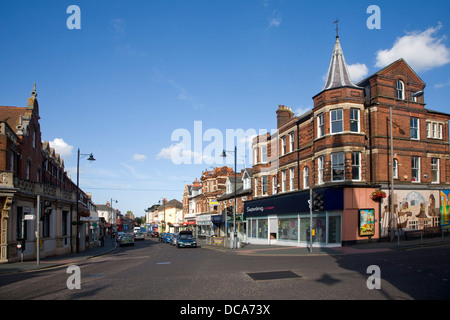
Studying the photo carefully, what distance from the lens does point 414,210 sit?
27.2 metres

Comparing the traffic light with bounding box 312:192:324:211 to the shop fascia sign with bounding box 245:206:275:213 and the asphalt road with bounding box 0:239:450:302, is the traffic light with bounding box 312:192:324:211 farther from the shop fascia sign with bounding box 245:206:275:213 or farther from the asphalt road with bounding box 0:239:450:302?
the shop fascia sign with bounding box 245:206:275:213

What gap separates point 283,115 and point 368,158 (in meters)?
11.9

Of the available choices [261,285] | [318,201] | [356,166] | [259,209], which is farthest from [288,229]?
[261,285]

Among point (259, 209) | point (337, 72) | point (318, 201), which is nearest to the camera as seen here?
point (318, 201)

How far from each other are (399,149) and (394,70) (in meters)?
5.98

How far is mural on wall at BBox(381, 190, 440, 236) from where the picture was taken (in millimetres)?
26234

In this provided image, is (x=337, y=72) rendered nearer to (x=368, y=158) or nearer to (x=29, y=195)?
(x=368, y=158)

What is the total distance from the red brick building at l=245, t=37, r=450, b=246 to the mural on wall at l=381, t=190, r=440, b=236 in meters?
0.07

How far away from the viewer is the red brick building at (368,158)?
2573 centimetres

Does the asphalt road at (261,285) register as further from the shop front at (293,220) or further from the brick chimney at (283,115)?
the brick chimney at (283,115)

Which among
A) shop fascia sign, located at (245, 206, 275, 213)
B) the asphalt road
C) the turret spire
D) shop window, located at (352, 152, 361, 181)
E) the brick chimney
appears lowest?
the asphalt road

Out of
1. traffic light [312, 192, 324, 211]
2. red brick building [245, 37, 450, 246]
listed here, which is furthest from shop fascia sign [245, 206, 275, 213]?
traffic light [312, 192, 324, 211]
